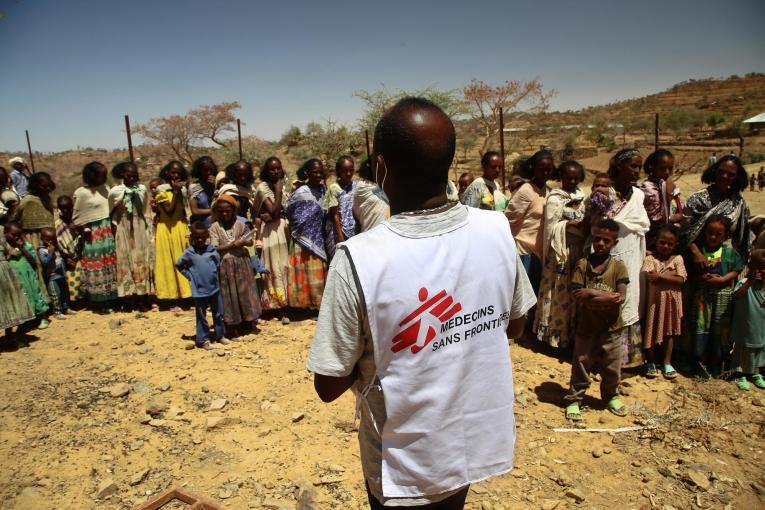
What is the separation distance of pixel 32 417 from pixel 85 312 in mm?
2861

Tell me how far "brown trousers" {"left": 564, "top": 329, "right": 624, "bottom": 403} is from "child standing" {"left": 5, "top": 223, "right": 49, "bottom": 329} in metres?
5.62

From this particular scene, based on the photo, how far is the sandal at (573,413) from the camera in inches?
137

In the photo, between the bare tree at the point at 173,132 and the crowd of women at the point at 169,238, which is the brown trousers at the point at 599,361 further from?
the bare tree at the point at 173,132

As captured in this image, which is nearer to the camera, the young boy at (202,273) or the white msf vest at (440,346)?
the white msf vest at (440,346)

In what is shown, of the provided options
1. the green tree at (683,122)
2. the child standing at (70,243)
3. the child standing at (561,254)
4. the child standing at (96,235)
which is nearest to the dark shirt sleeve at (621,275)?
the child standing at (561,254)

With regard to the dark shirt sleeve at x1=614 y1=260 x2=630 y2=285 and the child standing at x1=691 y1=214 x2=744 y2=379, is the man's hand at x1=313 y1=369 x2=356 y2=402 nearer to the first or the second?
the dark shirt sleeve at x1=614 y1=260 x2=630 y2=285

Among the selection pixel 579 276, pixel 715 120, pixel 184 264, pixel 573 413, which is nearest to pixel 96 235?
pixel 184 264

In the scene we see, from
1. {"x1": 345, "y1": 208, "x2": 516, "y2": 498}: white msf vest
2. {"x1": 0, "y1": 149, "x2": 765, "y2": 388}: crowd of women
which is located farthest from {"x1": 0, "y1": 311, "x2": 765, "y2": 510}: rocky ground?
{"x1": 345, "y1": 208, "x2": 516, "y2": 498}: white msf vest

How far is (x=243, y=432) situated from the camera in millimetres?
3365

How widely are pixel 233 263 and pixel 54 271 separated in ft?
8.70

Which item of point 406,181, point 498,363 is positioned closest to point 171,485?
point 498,363

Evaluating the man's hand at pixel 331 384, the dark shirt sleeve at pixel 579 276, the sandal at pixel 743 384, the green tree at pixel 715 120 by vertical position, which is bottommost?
the sandal at pixel 743 384

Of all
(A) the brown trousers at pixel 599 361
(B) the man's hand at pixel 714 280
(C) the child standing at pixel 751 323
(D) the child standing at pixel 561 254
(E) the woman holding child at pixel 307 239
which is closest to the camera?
(A) the brown trousers at pixel 599 361

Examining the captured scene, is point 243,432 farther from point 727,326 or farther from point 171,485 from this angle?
point 727,326
